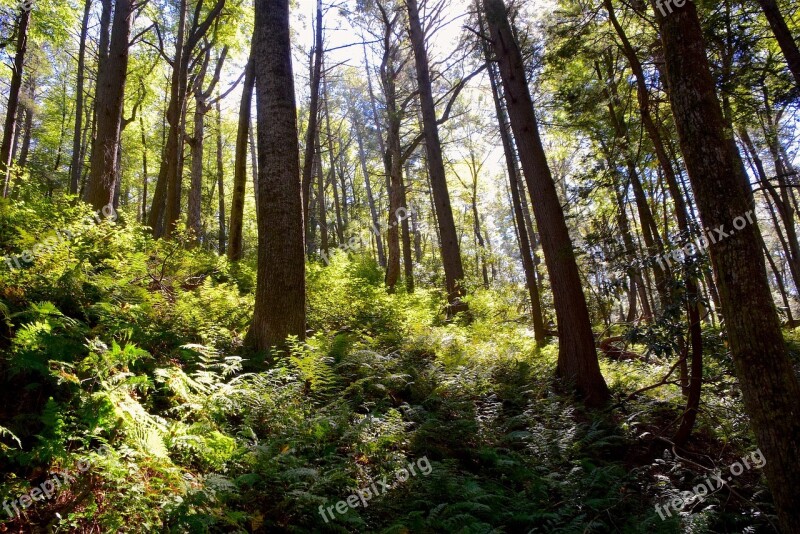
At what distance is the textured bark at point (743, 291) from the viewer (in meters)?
3.68

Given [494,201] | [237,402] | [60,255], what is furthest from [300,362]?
[494,201]

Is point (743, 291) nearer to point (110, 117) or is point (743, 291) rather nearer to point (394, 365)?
point (394, 365)

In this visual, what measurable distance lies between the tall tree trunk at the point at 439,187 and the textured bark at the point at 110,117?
761cm

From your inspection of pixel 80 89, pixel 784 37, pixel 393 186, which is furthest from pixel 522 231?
pixel 80 89

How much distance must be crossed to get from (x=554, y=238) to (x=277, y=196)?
15.1 ft

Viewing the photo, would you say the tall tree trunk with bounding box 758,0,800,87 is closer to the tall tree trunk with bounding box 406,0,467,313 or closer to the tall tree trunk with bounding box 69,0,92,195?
the tall tree trunk with bounding box 406,0,467,313

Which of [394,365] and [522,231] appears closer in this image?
[394,365]

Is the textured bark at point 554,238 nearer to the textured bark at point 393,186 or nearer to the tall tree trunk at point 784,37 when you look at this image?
the tall tree trunk at point 784,37

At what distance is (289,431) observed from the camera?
424cm

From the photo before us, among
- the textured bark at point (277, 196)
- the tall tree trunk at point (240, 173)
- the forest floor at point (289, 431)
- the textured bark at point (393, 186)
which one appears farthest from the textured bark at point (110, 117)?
the textured bark at point (393, 186)

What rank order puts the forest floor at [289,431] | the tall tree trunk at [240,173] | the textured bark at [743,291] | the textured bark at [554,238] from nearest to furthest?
the forest floor at [289,431], the textured bark at [743,291], the textured bark at [554,238], the tall tree trunk at [240,173]

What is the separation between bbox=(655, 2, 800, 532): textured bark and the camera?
145 inches

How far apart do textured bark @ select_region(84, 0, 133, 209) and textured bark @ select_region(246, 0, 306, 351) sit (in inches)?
169

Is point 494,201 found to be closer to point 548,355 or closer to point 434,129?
point 434,129
